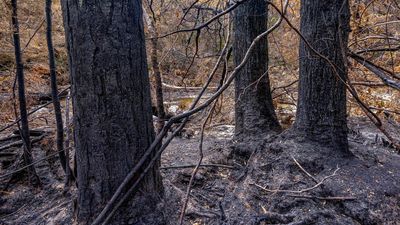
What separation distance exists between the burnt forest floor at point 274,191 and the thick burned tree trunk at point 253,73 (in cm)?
35

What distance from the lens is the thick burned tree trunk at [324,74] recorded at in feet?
8.98

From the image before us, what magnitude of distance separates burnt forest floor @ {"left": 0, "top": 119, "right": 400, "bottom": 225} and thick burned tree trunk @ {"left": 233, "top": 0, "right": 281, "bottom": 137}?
1.15ft

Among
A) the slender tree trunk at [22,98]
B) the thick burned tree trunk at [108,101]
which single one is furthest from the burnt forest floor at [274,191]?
the thick burned tree trunk at [108,101]

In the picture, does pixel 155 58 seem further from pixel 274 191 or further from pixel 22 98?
pixel 274 191

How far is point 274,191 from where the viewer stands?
2.37 meters

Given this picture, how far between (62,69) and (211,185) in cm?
573

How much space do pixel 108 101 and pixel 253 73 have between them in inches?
99.4

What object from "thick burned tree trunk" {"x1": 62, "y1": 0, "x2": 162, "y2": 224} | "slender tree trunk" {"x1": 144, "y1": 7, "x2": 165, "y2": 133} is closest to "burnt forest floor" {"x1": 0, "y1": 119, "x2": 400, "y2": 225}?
"thick burned tree trunk" {"x1": 62, "y1": 0, "x2": 162, "y2": 224}

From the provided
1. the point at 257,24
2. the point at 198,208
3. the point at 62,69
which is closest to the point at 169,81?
the point at 62,69

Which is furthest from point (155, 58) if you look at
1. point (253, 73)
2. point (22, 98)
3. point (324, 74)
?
point (324, 74)

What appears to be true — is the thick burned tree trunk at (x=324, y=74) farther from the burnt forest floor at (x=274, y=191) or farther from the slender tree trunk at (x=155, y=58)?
the slender tree trunk at (x=155, y=58)

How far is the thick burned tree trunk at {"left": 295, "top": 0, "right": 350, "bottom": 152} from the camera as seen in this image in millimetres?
2738

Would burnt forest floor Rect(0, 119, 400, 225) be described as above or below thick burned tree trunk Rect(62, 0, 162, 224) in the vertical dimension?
below

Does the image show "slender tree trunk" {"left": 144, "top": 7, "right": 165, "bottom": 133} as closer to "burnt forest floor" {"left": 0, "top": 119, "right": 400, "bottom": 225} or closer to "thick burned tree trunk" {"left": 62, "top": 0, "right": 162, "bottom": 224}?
"burnt forest floor" {"left": 0, "top": 119, "right": 400, "bottom": 225}
